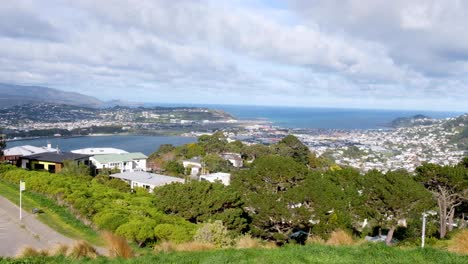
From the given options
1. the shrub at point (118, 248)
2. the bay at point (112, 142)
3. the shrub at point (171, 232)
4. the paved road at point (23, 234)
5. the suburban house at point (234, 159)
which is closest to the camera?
the shrub at point (118, 248)

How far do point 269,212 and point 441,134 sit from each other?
75.9 metres

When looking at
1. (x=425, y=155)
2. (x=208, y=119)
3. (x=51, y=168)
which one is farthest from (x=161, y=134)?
(x=51, y=168)

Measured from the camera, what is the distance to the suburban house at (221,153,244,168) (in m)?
34.7

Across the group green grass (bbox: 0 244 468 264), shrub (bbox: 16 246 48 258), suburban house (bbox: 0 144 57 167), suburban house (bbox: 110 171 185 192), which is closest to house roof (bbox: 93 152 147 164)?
suburban house (bbox: 0 144 57 167)

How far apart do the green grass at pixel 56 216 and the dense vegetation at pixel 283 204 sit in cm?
35

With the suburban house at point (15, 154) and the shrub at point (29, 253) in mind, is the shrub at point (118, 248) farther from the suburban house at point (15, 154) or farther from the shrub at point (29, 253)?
the suburban house at point (15, 154)

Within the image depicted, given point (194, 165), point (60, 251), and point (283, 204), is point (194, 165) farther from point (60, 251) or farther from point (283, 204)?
point (60, 251)

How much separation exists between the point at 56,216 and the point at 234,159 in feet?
72.0

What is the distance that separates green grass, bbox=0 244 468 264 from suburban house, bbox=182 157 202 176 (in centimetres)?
2340

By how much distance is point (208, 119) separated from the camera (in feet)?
446

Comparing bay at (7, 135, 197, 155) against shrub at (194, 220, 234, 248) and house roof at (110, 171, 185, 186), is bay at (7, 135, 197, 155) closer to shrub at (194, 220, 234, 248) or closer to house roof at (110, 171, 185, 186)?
house roof at (110, 171, 185, 186)

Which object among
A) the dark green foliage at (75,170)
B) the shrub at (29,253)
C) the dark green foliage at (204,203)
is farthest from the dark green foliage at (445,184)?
the dark green foliage at (75,170)

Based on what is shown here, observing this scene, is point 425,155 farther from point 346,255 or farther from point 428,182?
point 346,255

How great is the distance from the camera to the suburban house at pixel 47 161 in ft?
96.8
